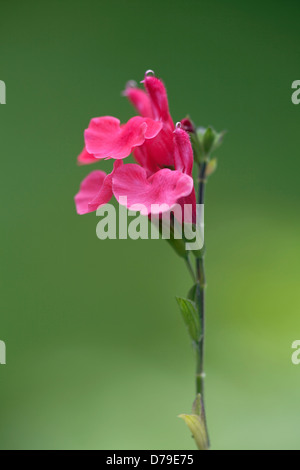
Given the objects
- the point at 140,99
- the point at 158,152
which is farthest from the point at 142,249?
the point at 158,152

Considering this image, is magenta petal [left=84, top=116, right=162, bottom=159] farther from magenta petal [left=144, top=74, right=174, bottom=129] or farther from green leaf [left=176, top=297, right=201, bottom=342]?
green leaf [left=176, top=297, right=201, bottom=342]

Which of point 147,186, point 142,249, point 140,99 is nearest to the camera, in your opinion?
point 147,186

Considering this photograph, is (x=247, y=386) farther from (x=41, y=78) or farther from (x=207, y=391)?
(x=41, y=78)

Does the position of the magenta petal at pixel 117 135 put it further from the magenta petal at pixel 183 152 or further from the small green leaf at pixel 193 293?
the small green leaf at pixel 193 293

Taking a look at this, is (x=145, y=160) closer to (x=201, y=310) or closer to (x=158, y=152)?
(x=158, y=152)

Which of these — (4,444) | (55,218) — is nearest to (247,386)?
(4,444)

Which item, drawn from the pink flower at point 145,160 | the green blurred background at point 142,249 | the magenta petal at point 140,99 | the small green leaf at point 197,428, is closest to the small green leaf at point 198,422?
the small green leaf at point 197,428
